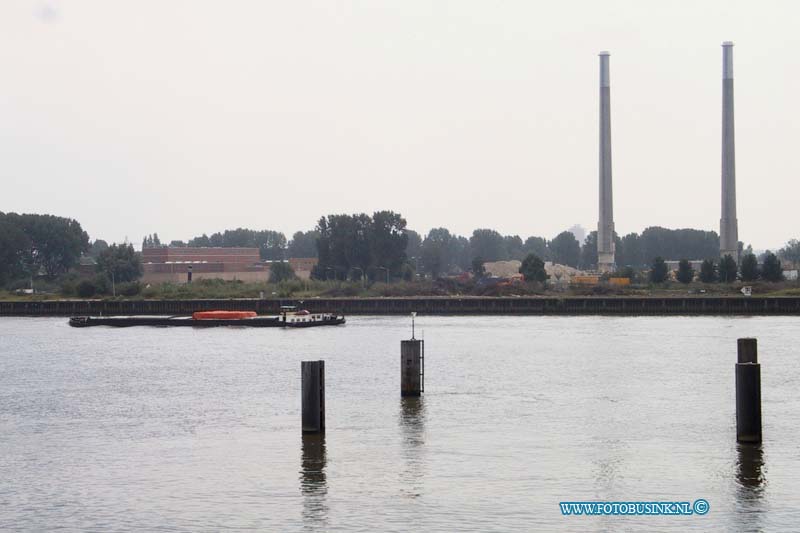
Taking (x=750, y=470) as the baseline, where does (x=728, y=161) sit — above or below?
above

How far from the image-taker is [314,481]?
Answer: 31609 millimetres

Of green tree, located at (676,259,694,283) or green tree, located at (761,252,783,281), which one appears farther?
green tree, located at (676,259,694,283)

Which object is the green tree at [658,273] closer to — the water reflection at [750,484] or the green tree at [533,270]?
the green tree at [533,270]

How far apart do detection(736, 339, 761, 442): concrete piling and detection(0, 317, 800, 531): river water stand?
0.72 meters

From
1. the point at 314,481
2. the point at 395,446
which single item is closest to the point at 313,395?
the point at 395,446

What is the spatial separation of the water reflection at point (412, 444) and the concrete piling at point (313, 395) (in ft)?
8.93

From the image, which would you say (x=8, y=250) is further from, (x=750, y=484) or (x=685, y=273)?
(x=750, y=484)

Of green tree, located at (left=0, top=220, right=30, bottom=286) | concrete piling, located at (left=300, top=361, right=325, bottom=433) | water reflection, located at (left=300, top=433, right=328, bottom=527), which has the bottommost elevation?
water reflection, located at (left=300, top=433, right=328, bottom=527)

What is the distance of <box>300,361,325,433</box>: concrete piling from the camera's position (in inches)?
1369

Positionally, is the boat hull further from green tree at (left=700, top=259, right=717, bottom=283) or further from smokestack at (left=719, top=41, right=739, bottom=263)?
smokestack at (left=719, top=41, right=739, bottom=263)

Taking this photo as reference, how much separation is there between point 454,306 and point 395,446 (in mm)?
Result: 113549

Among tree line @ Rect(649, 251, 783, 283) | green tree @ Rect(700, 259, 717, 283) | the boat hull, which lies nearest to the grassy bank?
green tree @ Rect(700, 259, 717, 283)

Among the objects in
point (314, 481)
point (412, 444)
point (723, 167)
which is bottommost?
point (314, 481)

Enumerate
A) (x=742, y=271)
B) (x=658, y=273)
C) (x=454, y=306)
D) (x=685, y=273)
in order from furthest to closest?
(x=658, y=273), (x=685, y=273), (x=742, y=271), (x=454, y=306)
